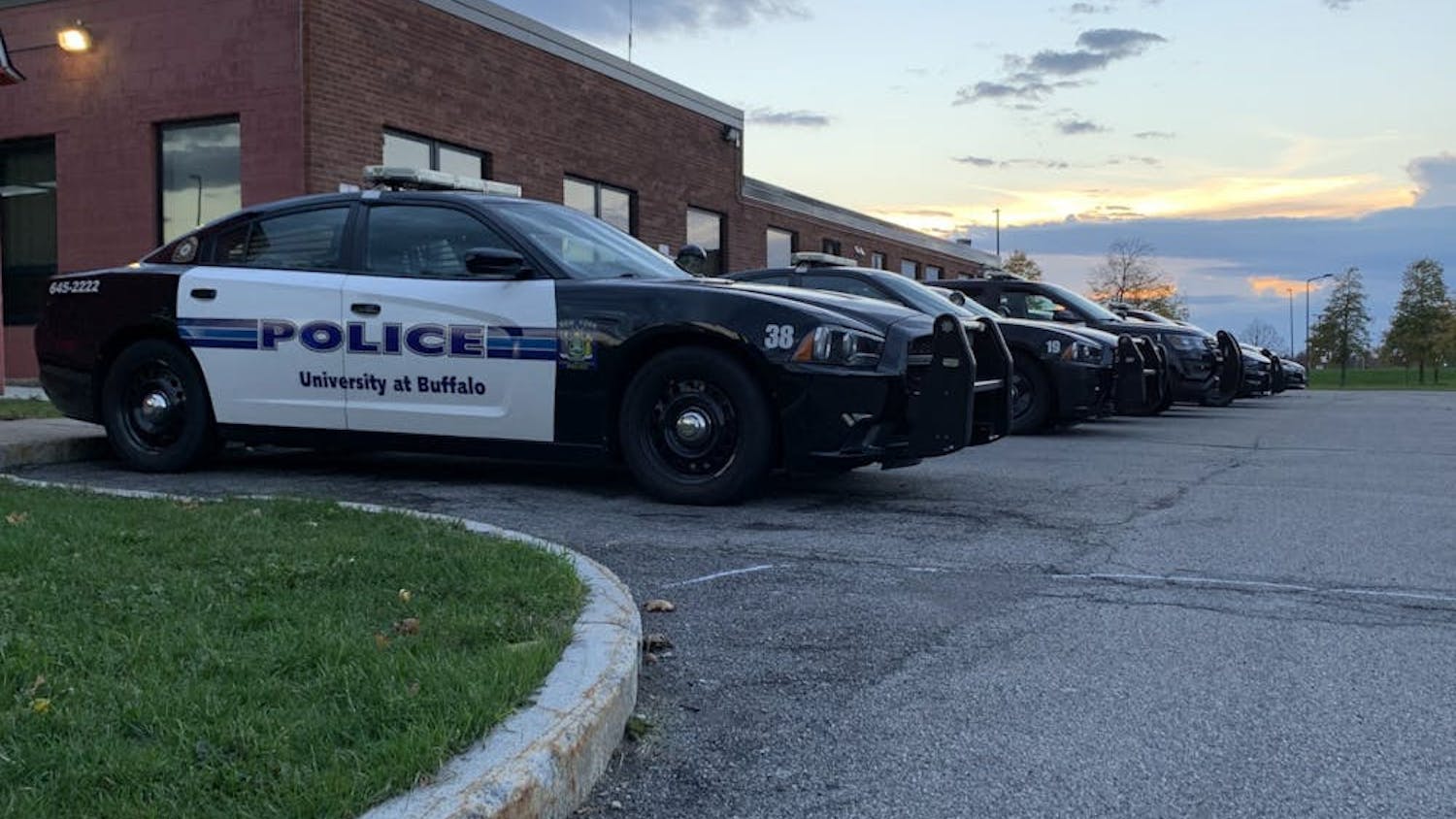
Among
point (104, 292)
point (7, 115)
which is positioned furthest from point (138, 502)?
point (7, 115)

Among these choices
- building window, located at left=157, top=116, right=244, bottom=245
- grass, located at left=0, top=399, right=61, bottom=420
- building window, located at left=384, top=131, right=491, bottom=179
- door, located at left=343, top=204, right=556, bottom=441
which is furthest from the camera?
building window, located at left=384, top=131, right=491, bottom=179

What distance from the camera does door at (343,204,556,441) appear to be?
253 inches

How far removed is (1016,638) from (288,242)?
5081mm

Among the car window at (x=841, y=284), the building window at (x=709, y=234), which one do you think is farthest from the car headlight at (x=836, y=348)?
the building window at (x=709, y=234)

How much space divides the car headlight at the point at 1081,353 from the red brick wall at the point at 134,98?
7.74m

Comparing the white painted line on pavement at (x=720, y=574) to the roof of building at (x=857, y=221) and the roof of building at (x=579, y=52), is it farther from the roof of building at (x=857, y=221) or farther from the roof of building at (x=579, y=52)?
the roof of building at (x=857, y=221)

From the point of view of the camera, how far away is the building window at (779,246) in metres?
25.0

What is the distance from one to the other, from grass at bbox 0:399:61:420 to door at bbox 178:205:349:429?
260 cm

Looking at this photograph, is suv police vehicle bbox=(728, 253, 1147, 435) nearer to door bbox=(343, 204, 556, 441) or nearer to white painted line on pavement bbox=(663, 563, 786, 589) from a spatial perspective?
door bbox=(343, 204, 556, 441)

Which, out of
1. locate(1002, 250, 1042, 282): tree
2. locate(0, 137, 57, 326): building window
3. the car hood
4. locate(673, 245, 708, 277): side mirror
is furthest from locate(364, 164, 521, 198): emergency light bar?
locate(1002, 250, 1042, 282): tree

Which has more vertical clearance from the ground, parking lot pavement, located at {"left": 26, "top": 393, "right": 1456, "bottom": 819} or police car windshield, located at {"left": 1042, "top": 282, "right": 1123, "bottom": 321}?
police car windshield, located at {"left": 1042, "top": 282, "right": 1123, "bottom": 321}

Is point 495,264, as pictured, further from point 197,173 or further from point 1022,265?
point 1022,265

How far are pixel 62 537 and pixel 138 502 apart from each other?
3.09ft

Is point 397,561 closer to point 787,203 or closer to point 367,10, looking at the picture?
point 367,10
